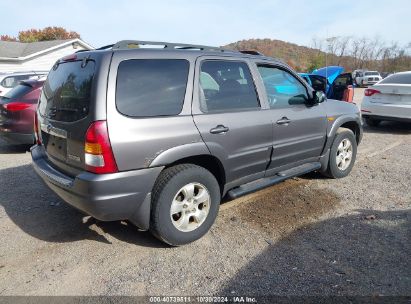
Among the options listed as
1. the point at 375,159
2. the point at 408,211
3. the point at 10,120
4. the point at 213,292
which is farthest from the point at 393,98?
the point at 10,120

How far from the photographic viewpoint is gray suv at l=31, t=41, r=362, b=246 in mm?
2812

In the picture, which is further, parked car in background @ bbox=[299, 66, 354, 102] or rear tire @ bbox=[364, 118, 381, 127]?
parked car in background @ bbox=[299, 66, 354, 102]

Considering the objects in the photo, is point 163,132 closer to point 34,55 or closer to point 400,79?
point 400,79

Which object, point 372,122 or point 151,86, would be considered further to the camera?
point 372,122

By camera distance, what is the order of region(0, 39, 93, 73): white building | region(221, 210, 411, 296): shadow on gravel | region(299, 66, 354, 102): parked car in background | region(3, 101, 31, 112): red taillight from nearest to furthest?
region(221, 210, 411, 296): shadow on gravel → region(3, 101, 31, 112): red taillight → region(299, 66, 354, 102): parked car in background → region(0, 39, 93, 73): white building

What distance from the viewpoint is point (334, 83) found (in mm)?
11477

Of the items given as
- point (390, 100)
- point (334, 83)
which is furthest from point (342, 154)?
point (334, 83)

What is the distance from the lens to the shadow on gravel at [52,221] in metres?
3.54

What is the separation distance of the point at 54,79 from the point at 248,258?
264cm

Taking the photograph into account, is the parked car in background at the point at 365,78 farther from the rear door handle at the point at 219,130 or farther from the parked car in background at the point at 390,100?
the rear door handle at the point at 219,130

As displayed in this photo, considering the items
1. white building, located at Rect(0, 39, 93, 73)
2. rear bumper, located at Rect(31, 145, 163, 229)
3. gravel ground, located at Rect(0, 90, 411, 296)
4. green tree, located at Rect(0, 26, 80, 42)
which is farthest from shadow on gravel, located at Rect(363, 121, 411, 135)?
green tree, located at Rect(0, 26, 80, 42)

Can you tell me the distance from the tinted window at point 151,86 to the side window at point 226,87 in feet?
0.84

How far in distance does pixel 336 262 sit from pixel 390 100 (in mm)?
6795

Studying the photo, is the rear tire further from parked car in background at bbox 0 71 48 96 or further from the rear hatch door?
parked car in background at bbox 0 71 48 96
